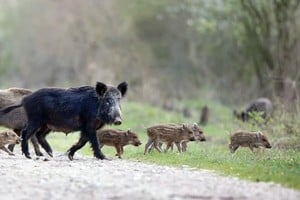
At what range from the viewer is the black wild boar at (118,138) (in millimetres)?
18750

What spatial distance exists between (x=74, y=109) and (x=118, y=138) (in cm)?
130

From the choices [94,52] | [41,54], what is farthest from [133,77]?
[41,54]

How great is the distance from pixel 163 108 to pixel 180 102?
643 centimetres

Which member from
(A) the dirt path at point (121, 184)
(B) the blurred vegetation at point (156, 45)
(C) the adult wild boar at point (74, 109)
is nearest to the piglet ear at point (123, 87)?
(C) the adult wild boar at point (74, 109)

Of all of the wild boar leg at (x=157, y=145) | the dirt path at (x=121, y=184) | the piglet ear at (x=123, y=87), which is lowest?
the dirt path at (x=121, y=184)

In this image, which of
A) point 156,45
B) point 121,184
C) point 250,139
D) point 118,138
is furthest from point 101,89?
point 156,45

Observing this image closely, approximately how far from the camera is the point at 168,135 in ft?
62.0

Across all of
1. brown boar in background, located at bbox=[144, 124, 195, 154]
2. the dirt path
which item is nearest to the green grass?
brown boar in background, located at bbox=[144, 124, 195, 154]

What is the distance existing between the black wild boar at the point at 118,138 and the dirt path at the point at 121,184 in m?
2.43

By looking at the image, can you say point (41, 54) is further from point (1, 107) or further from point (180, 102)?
point (1, 107)

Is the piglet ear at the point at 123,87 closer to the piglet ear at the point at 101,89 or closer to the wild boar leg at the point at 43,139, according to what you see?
the piglet ear at the point at 101,89

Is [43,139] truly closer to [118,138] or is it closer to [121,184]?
[118,138]

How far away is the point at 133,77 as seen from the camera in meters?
45.1

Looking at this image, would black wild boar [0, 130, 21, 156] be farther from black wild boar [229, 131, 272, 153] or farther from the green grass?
black wild boar [229, 131, 272, 153]
